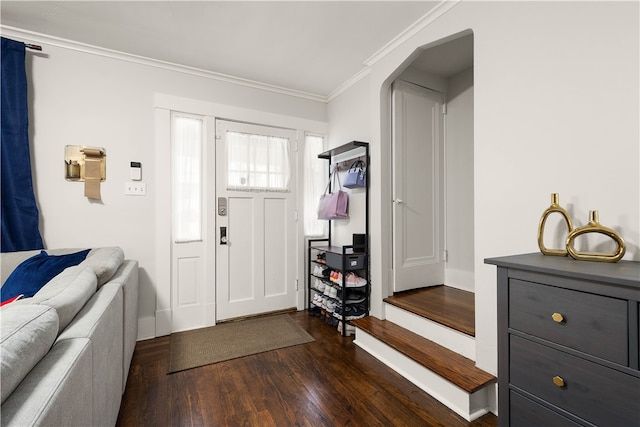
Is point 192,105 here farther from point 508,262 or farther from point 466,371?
point 466,371

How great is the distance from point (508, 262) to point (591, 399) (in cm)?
50

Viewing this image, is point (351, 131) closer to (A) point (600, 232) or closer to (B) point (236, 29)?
(B) point (236, 29)

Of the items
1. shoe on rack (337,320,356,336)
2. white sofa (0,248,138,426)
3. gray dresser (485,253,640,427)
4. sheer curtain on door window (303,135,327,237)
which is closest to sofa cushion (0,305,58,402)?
white sofa (0,248,138,426)

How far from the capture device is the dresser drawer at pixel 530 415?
1.05 meters

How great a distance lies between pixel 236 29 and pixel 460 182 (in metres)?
2.42

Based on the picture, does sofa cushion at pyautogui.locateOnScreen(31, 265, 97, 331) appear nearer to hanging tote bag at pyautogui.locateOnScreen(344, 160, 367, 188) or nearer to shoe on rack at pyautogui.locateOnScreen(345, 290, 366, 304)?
shoe on rack at pyautogui.locateOnScreen(345, 290, 366, 304)

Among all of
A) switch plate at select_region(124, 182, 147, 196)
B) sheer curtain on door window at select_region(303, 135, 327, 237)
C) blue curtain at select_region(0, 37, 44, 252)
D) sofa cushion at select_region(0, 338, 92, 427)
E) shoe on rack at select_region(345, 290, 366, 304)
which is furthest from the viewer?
sheer curtain on door window at select_region(303, 135, 327, 237)

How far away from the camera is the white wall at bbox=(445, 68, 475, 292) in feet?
9.20

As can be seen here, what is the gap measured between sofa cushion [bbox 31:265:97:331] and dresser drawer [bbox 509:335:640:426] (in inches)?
68.1

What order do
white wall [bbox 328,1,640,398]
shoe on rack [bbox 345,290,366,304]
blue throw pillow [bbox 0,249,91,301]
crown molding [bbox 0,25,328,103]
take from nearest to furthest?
white wall [bbox 328,1,640,398] → blue throw pillow [bbox 0,249,91,301] → crown molding [bbox 0,25,328,103] → shoe on rack [bbox 345,290,366,304]

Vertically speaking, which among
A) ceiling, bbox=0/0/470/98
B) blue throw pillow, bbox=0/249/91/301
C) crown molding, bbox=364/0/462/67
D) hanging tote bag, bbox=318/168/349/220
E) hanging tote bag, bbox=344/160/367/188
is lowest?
blue throw pillow, bbox=0/249/91/301

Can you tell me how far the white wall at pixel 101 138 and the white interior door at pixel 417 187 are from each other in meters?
2.03

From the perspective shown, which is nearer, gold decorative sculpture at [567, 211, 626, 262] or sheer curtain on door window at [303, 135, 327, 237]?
gold decorative sculpture at [567, 211, 626, 262]

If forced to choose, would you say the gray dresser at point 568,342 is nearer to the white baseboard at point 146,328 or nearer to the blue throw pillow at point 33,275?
the blue throw pillow at point 33,275
